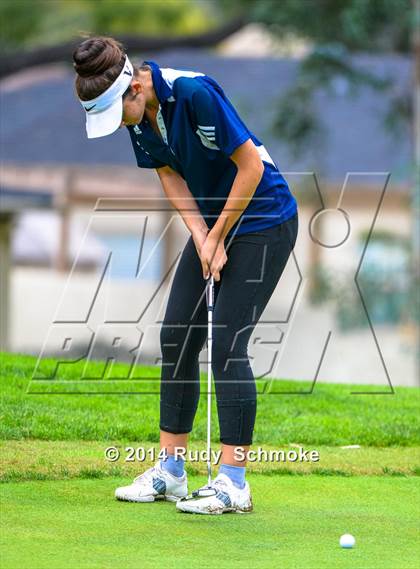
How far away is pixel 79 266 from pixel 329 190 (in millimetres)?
17352

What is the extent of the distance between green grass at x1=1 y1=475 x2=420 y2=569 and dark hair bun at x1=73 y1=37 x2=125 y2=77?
5.99 ft

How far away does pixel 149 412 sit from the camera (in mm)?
7758

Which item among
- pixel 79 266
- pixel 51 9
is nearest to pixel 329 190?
pixel 79 266

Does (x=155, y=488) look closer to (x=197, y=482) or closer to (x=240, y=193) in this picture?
(x=197, y=482)

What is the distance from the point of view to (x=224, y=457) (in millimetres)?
5617

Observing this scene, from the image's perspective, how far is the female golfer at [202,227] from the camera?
527 cm

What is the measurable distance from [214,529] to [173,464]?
26.4 inches

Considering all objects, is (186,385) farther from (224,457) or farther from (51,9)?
(51,9)

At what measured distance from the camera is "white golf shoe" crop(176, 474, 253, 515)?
5.48 metres

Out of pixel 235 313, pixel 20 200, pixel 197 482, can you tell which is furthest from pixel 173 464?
pixel 20 200

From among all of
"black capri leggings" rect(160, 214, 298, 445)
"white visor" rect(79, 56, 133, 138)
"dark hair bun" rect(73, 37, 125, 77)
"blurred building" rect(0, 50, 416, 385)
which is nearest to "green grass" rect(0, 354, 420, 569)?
"black capri leggings" rect(160, 214, 298, 445)

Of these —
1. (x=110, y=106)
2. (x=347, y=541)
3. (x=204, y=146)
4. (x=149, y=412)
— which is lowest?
(x=149, y=412)

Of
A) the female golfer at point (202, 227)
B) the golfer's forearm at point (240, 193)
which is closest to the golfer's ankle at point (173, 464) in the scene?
the female golfer at point (202, 227)

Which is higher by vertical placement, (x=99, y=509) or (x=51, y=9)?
(x=99, y=509)
